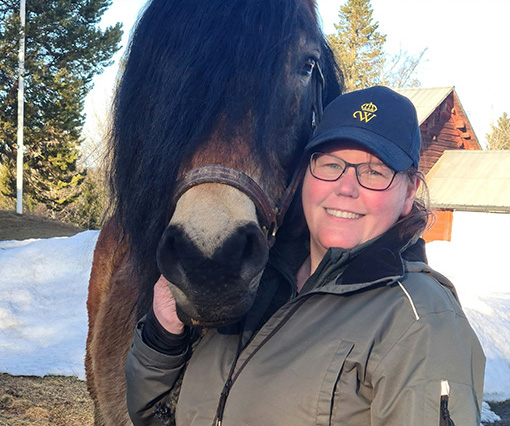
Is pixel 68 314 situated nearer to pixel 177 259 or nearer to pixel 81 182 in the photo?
pixel 177 259

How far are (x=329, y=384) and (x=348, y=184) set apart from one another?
24.6 inches

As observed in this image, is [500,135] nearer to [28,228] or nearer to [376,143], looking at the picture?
[28,228]

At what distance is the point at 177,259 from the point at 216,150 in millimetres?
354

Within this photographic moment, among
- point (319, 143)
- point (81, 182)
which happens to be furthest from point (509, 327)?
point (81, 182)

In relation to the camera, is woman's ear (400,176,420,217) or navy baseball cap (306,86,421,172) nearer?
navy baseball cap (306,86,421,172)

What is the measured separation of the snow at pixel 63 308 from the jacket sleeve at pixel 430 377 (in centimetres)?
369

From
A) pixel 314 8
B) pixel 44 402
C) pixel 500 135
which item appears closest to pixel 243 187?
pixel 314 8

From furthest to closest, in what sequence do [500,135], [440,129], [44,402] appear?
[500,135], [440,129], [44,402]

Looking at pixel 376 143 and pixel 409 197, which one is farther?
pixel 409 197

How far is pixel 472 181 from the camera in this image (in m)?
17.9

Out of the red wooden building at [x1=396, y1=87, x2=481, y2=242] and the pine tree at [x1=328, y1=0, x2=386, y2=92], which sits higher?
the pine tree at [x1=328, y1=0, x2=386, y2=92]

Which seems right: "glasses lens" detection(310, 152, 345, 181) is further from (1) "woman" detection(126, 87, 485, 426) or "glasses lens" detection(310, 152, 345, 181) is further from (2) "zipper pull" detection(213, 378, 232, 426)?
(2) "zipper pull" detection(213, 378, 232, 426)

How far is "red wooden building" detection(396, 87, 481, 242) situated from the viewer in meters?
17.8

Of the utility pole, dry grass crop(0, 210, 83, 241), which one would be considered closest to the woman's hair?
dry grass crop(0, 210, 83, 241)
